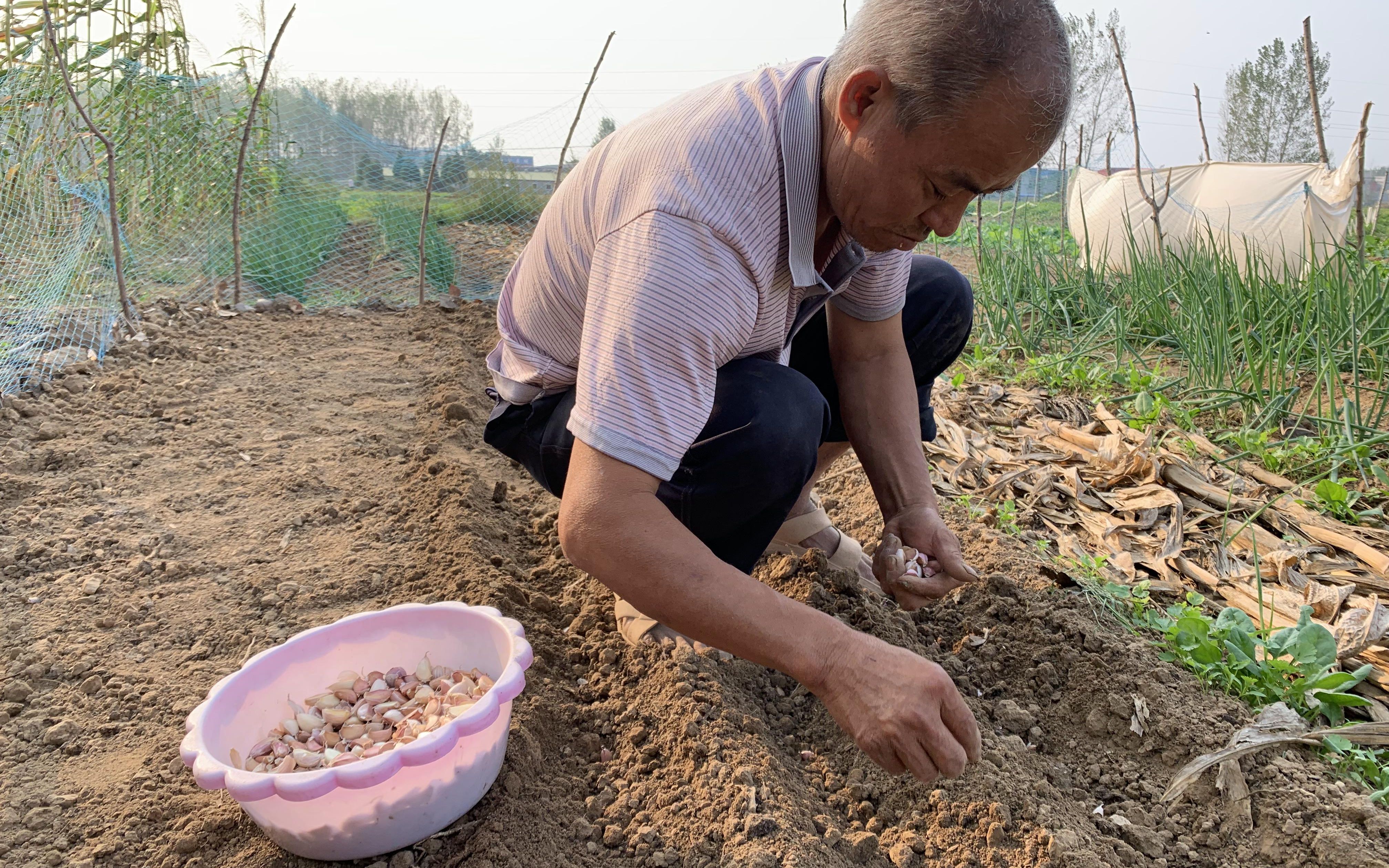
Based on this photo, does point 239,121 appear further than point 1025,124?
Yes

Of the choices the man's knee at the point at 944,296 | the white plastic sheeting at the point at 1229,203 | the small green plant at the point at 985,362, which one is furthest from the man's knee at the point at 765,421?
the white plastic sheeting at the point at 1229,203

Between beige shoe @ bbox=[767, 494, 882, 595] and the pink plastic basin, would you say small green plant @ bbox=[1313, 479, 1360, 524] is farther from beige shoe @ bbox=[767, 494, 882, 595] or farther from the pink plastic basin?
the pink plastic basin

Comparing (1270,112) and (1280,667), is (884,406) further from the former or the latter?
(1270,112)

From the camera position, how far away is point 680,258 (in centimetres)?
116

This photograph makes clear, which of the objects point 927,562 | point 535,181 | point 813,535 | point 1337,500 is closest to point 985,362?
point 1337,500

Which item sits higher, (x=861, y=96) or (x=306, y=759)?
(x=861, y=96)

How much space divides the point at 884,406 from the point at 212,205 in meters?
5.15

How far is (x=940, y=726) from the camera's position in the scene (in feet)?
3.54

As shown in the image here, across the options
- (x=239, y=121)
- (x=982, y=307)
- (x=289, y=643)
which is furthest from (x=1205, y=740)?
(x=239, y=121)

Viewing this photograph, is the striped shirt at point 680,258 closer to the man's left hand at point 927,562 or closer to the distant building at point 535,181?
the man's left hand at point 927,562

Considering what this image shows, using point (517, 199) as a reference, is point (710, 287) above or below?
above

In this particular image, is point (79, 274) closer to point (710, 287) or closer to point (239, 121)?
point (239, 121)

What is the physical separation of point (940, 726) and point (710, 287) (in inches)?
24.2

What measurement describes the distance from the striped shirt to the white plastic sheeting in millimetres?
5225
